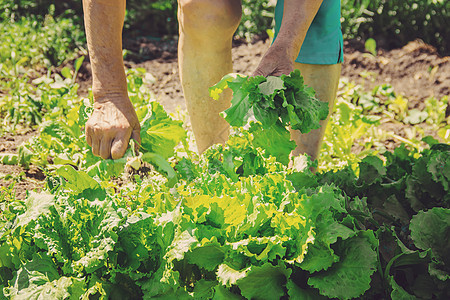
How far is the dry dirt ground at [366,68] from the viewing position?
14.9ft

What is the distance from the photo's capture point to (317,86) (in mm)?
2812

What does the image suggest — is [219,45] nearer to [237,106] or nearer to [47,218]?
[237,106]

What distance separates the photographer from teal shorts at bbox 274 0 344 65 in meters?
2.68

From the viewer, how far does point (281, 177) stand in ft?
6.25

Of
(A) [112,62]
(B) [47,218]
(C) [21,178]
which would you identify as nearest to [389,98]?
(A) [112,62]

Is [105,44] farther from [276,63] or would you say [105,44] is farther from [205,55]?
[276,63]

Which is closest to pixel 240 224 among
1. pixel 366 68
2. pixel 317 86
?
pixel 317 86

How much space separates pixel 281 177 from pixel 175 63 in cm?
373

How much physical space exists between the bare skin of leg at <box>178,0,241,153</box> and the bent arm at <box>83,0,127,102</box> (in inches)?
14.9

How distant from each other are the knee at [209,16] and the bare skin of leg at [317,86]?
1.87 ft

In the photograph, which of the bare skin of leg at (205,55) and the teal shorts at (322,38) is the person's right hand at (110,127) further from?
the teal shorts at (322,38)

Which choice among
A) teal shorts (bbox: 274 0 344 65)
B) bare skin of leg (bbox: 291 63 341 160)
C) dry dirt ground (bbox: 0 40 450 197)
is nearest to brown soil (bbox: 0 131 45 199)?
dry dirt ground (bbox: 0 40 450 197)

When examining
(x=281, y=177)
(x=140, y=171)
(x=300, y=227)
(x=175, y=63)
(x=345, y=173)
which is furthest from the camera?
(x=175, y=63)

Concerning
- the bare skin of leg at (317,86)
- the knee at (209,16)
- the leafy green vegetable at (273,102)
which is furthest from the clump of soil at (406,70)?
the leafy green vegetable at (273,102)
